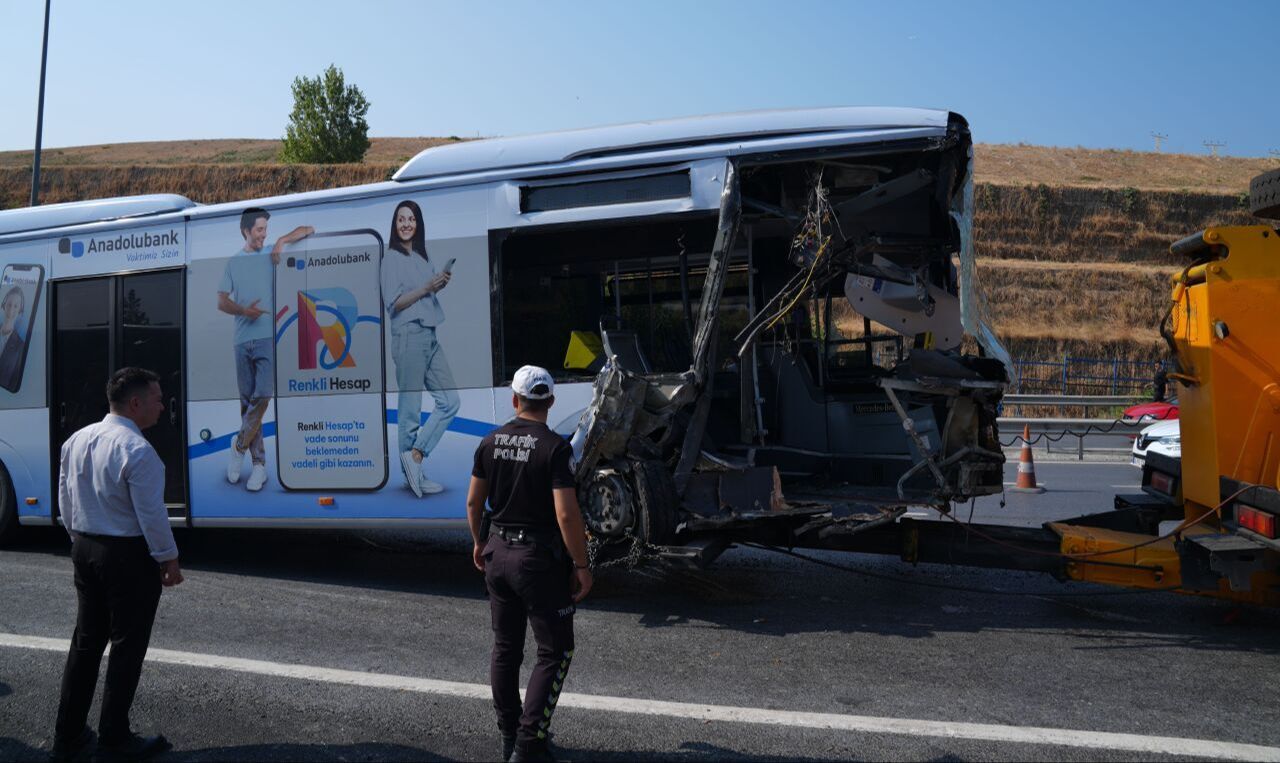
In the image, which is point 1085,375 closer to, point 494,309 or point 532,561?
point 494,309

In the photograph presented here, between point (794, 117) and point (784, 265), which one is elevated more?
point (794, 117)

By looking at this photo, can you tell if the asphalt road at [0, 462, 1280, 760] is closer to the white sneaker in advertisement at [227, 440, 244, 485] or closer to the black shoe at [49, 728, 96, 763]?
the black shoe at [49, 728, 96, 763]

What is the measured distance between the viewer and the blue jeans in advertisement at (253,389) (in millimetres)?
8195

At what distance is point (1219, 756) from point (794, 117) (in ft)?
15.5

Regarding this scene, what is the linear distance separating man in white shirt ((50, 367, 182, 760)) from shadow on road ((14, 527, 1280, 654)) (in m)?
3.29

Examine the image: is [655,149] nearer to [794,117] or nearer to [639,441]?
[794,117]

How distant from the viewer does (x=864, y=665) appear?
5707mm

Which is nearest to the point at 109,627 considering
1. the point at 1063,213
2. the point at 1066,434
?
the point at 1066,434

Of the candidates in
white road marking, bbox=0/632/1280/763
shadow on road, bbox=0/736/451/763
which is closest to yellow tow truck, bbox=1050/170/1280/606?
white road marking, bbox=0/632/1280/763

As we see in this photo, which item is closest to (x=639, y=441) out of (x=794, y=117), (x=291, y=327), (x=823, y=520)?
(x=823, y=520)

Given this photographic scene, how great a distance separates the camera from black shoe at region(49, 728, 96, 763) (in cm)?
434

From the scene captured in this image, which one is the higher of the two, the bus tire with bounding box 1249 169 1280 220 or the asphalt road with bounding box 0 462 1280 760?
the bus tire with bounding box 1249 169 1280 220

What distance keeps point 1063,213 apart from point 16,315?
42691 millimetres

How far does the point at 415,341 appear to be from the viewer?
25.2ft
